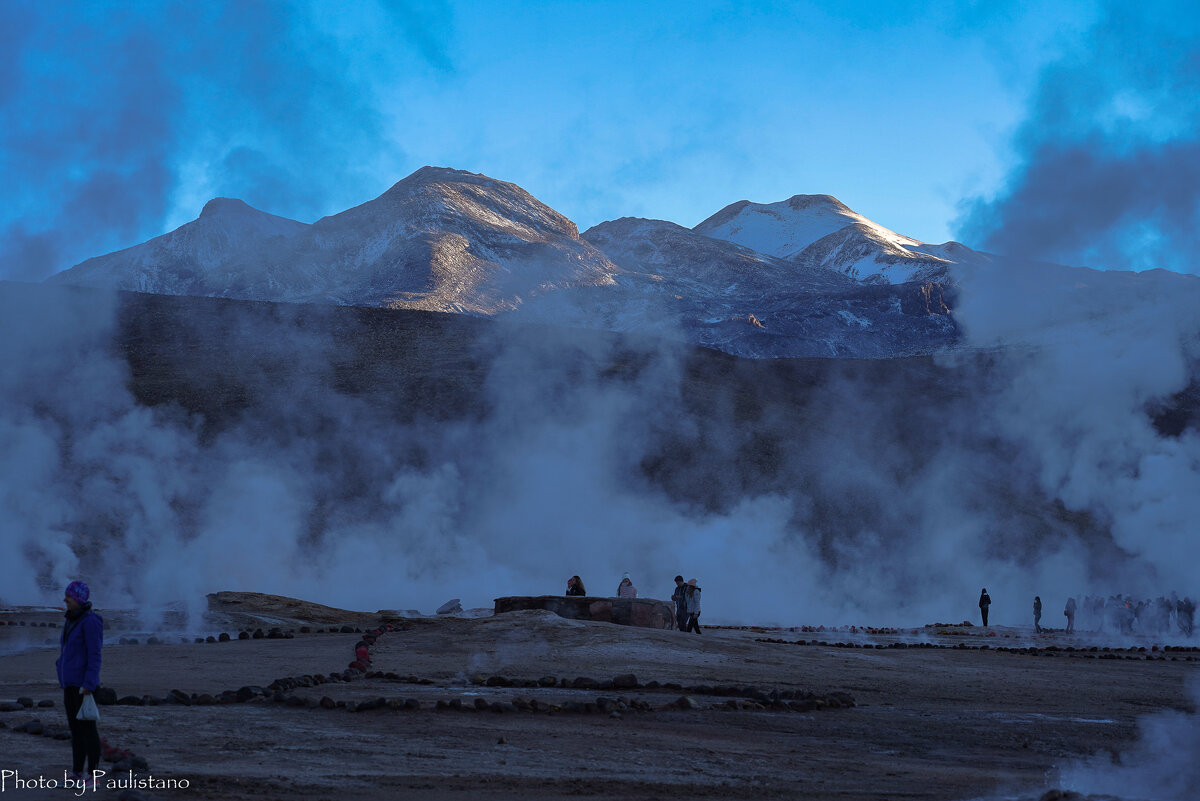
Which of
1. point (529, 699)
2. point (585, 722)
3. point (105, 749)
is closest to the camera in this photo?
point (105, 749)

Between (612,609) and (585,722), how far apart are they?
1011cm

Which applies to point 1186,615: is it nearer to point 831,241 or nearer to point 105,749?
point 105,749

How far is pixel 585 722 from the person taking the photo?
31.7 ft

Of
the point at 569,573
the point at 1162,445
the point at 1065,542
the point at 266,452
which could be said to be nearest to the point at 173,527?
the point at 266,452

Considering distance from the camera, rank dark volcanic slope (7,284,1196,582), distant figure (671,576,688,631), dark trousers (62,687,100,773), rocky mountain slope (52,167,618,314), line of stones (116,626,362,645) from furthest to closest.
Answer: rocky mountain slope (52,167,618,314), dark volcanic slope (7,284,1196,582), distant figure (671,576,688,631), line of stones (116,626,362,645), dark trousers (62,687,100,773)

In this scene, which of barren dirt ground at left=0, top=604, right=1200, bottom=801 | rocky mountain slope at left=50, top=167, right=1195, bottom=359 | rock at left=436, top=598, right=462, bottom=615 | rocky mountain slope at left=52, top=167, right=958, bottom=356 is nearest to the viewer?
barren dirt ground at left=0, top=604, right=1200, bottom=801

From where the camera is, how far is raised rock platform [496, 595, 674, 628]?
19.6 metres

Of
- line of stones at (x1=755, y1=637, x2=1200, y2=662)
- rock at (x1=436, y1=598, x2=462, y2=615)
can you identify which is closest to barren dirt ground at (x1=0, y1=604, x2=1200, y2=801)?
line of stones at (x1=755, y1=637, x2=1200, y2=662)

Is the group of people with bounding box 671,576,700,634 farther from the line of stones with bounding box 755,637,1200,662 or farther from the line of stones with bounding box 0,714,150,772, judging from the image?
the line of stones with bounding box 0,714,150,772

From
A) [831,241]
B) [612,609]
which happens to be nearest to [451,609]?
[612,609]

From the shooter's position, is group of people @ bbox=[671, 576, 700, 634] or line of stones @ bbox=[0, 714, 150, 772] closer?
line of stones @ bbox=[0, 714, 150, 772]

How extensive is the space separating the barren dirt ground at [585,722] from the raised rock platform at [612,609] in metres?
1.95

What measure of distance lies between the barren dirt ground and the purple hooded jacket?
1.78ft

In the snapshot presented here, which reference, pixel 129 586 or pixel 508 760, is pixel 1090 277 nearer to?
pixel 129 586
